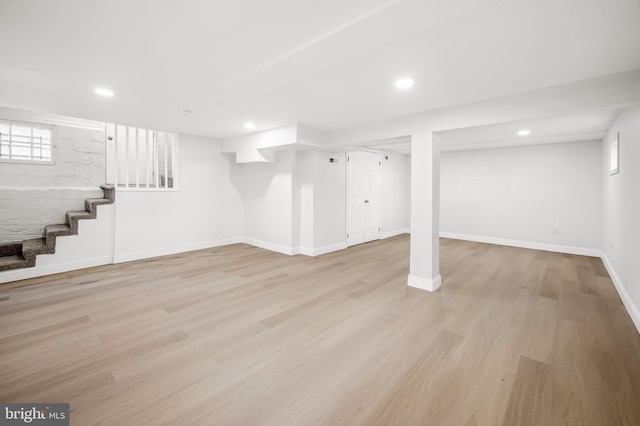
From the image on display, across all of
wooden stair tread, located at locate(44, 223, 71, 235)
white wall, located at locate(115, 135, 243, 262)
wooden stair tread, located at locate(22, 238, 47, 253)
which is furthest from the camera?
→ white wall, located at locate(115, 135, 243, 262)

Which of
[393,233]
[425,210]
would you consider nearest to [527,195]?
[393,233]

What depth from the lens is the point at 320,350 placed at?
2146 millimetres

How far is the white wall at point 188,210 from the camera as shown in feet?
15.7

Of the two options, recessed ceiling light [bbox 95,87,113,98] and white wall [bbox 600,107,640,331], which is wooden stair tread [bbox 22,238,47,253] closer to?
recessed ceiling light [bbox 95,87,113,98]

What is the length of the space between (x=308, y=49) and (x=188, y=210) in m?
4.48

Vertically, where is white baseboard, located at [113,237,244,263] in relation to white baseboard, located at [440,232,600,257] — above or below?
below

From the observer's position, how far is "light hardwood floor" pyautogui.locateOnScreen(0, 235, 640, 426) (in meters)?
1.57

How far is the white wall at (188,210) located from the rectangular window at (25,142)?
112 cm

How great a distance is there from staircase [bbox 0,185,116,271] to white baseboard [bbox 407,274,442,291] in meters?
4.85

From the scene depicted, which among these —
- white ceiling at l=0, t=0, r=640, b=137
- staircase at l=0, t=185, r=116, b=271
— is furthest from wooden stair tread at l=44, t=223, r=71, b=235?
white ceiling at l=0, t=0, r=640, b=137

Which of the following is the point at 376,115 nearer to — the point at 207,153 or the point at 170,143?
the point at 207,153

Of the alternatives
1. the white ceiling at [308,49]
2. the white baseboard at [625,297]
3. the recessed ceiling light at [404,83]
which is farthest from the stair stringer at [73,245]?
the white baseboard at [625,297]

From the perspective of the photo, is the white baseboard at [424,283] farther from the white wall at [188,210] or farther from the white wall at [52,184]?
the white wall at [52,184]

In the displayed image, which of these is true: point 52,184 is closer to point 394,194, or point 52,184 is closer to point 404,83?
point 404,83
